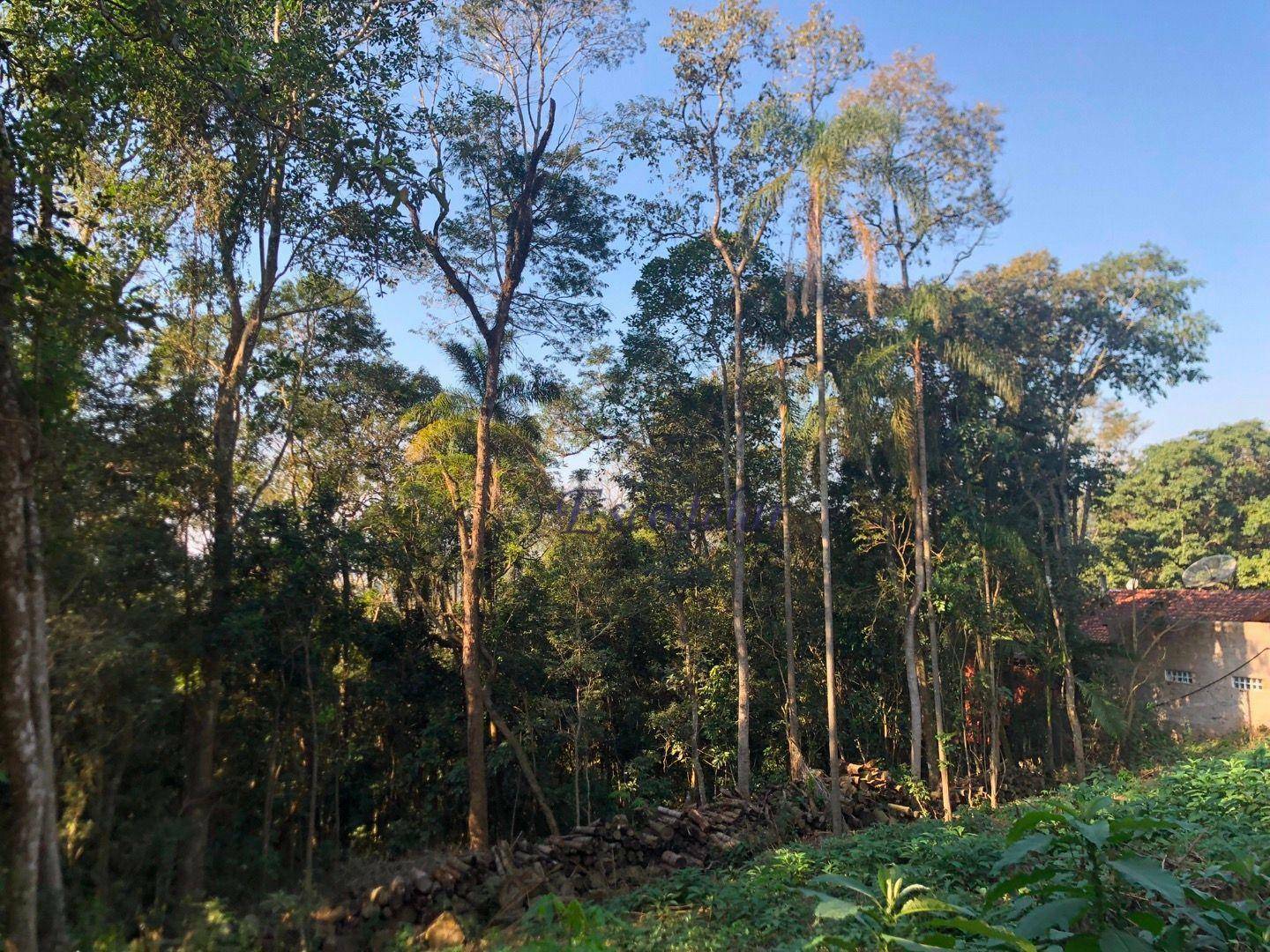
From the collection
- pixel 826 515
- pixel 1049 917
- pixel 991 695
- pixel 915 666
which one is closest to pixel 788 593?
pixel 826 515

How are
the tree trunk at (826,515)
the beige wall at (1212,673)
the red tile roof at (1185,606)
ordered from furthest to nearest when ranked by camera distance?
the red tile roof at (1185,606), the beige wall at (1212,673), the tree trunk at (826,515)

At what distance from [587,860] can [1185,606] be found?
12650mm

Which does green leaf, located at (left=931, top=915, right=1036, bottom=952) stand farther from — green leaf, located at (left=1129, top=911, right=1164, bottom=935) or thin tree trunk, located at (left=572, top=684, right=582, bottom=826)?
thin tree trunk, located at (left=572, top=684, right=582, bottom=826)

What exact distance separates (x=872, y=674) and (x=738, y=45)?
10679mm

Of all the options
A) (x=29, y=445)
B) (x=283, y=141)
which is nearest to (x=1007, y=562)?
(x=283, y=141)

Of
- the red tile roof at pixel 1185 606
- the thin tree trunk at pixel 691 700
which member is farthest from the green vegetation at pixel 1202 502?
the thin tree trunk at pixel 691 700

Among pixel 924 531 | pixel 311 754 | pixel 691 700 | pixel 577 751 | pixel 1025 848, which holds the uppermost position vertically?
pixel 924 531

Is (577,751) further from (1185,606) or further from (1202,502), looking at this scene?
(1202,502)

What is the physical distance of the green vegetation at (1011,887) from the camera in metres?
3.03

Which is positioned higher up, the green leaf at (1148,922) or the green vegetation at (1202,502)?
the green vegetation at (1202,502)

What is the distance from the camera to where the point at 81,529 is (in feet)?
20.1

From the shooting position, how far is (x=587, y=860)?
8875 mm

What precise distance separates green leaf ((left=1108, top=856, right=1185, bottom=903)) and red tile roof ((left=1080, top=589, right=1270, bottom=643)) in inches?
505

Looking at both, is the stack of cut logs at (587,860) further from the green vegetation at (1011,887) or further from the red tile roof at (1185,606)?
the red tile roof at (1185,606)
